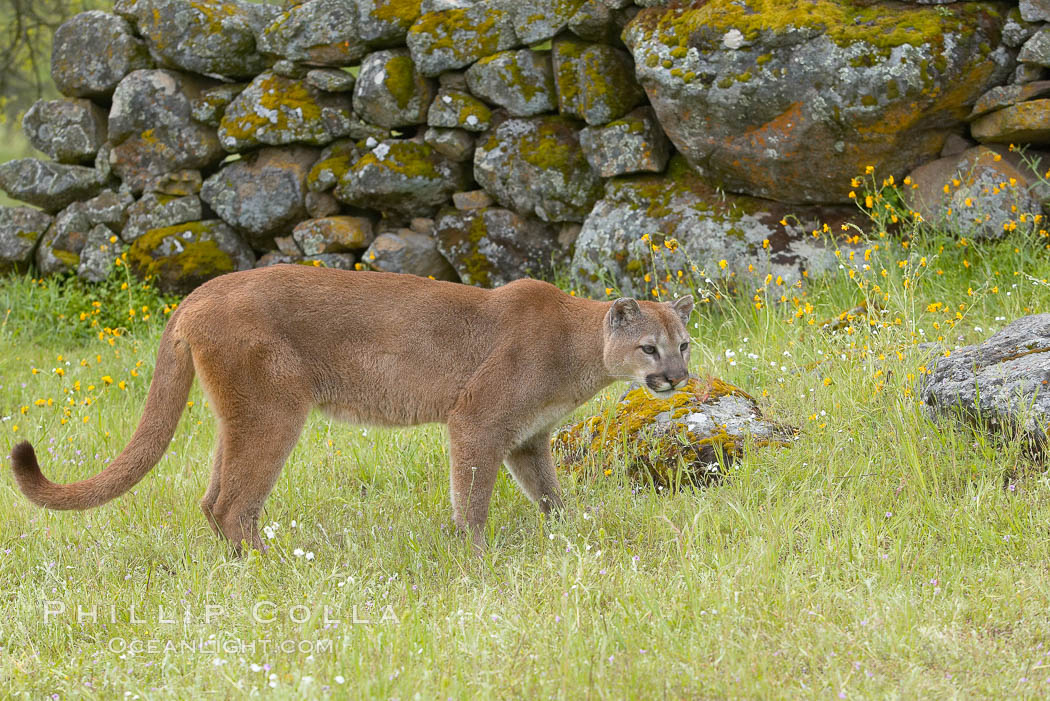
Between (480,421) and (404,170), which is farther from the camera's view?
(404,170)

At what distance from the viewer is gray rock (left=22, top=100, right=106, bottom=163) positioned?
10.2 m

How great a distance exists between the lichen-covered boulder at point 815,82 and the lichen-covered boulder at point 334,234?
9.89ft

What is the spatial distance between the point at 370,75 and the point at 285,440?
16.6ft

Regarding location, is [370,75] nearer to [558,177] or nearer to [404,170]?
[404,170]

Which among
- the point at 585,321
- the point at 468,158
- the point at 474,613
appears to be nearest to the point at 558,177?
the point at 468,158

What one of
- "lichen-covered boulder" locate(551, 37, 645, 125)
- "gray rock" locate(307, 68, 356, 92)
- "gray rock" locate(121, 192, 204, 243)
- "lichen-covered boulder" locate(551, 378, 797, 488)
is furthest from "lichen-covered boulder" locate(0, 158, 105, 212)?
"lichen-covered boulder" locate(551, 378, 797, 488)

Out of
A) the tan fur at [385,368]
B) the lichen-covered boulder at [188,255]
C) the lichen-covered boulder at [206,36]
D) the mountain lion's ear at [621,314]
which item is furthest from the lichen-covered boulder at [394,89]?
the mountain lion's ear at [621,314]

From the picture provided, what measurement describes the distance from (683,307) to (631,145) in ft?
9.20

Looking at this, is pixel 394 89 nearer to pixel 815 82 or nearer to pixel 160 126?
pixel 160 126

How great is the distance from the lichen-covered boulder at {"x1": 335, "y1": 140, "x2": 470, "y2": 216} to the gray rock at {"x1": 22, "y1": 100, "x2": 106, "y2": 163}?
292 centimetres

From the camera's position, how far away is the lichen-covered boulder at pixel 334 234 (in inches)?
365

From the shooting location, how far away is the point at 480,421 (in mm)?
5109

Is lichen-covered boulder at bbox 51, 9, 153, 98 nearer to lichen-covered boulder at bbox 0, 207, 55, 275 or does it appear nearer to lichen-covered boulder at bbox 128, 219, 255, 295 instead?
lichen-covered boulder at bbox 0, 207, 55, 275

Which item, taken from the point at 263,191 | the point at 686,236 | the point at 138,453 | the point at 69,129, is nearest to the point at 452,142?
the point at 263,191
